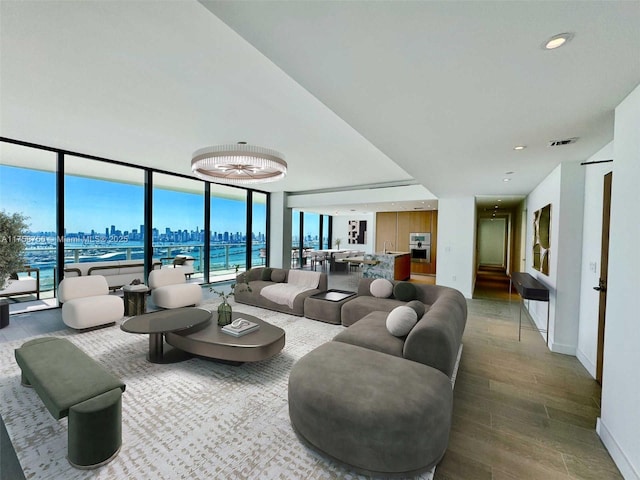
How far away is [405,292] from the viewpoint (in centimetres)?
412

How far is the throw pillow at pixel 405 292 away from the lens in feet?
13.5

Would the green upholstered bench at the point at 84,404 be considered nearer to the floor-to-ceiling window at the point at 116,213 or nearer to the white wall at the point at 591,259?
the floor-to-ceiling window at the point at 116,213

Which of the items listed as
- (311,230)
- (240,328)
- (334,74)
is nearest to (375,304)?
(240,328)

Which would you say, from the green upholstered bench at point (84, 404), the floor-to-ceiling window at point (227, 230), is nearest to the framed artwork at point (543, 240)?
the green upholstered bench at point (84, 404)

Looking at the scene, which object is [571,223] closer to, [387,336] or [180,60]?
[387,336]

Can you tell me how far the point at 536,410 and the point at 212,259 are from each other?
25.3 feet

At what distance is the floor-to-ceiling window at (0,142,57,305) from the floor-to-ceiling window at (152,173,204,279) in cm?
194

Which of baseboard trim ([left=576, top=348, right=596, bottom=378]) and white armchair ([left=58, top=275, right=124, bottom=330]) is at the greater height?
white armchair ([left=58, top=275, right=124, bottom=330])

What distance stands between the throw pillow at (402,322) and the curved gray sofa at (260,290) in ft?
7.26

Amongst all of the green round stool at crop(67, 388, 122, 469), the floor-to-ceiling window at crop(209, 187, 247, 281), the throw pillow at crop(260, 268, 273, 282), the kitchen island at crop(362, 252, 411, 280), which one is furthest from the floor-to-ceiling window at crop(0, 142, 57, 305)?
the kitchen island at crop(362, 252, 411, 280)

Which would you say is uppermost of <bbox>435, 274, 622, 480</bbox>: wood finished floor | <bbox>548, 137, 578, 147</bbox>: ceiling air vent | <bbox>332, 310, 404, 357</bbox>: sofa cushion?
<bbox>548, 137, 578, 147</bbox>: ceiling air vent

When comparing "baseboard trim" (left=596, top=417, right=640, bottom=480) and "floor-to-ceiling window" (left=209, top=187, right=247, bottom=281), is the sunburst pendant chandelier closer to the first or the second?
"baseboard trim" (left=596, top=417, right=640, bottom=480)

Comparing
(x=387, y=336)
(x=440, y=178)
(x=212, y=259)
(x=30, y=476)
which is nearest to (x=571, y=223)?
(x=440, y=178)

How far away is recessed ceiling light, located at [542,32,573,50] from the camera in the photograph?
135cm
